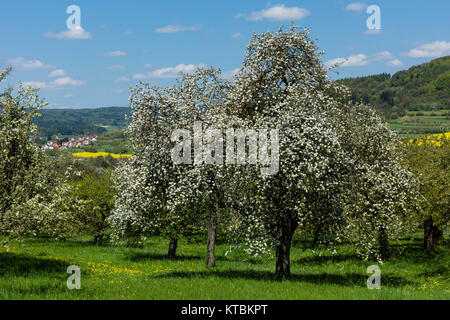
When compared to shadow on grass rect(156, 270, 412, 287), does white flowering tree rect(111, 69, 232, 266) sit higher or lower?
higher

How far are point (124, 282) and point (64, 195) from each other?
19.7ft

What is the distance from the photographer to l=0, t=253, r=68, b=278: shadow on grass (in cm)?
2086

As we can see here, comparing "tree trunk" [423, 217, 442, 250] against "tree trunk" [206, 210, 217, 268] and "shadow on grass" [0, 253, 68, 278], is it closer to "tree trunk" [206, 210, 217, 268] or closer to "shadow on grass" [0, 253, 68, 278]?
"tree trunk" [206, 210, 217, 268]

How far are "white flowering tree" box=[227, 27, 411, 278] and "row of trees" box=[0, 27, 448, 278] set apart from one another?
6 centimetres

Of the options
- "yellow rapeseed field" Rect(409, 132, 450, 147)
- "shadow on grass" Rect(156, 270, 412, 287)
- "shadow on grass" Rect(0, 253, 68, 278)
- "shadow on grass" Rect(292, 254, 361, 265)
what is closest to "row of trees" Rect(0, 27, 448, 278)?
"shadow on grass" Rect(156, 270, 412, 287)

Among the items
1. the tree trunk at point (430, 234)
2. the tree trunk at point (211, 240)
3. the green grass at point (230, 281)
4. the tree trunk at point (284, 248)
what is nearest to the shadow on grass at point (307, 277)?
the green grass at point (230, 281)

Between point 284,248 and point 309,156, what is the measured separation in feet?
19.4

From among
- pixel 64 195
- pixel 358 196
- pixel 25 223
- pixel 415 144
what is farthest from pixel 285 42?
pixel 415 144

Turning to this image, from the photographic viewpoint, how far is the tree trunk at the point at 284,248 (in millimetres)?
19719

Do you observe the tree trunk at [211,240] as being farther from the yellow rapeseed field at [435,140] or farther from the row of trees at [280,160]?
the yellow rapeseed field at [435,140]

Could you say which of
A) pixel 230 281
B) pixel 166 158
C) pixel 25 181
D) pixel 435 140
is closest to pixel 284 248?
pixel 230 281

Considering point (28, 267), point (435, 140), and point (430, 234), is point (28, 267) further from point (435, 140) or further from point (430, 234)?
point (435, 140)

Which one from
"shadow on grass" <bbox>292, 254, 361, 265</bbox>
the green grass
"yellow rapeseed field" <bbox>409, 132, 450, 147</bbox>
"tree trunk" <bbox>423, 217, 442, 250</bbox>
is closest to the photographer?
the green grass
